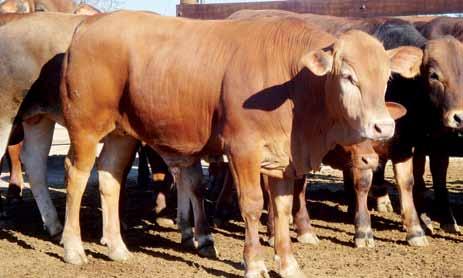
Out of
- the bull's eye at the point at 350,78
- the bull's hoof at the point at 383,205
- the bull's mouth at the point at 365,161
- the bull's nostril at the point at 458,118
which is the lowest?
the bull's hoof at the point at 383,205

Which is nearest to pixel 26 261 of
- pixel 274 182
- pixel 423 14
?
pixel 274 182

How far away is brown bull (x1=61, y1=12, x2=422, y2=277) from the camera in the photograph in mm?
6379

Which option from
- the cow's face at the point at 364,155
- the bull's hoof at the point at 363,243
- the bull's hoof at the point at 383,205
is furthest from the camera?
the bull's hoof at the point at 383,205

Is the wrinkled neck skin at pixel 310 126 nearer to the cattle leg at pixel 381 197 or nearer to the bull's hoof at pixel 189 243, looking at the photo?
the bull's hoof at pixel 189 243

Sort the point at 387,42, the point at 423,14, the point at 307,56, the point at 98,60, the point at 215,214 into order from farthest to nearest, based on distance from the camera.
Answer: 1. the point at 423,14
2. the point at 215,214
3. the point at 387,42
4. the point at 98,60
5. the point at 307,56

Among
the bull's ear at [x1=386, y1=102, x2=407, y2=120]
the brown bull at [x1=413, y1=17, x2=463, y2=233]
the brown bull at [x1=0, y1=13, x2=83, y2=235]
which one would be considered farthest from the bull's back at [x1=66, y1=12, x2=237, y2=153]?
the brown bull at [x1=413, y1=17, x2=463, y2=233]

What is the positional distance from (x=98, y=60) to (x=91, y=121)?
0.56 meters

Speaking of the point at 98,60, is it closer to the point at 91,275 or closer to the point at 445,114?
the point at 91,275

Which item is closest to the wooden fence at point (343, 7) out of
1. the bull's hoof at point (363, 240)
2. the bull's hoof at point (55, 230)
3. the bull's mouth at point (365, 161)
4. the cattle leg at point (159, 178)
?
the cattle leg at point (159, 178)

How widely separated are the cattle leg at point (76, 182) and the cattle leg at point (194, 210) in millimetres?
985

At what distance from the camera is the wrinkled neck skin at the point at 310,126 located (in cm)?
669

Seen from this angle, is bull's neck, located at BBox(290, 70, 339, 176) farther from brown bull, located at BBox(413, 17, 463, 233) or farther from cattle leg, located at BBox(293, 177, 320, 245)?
brown bull, located at BBox(413, 17, 463, 233)

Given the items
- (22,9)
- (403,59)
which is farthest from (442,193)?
(22,9)

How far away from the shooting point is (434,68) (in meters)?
8.21
